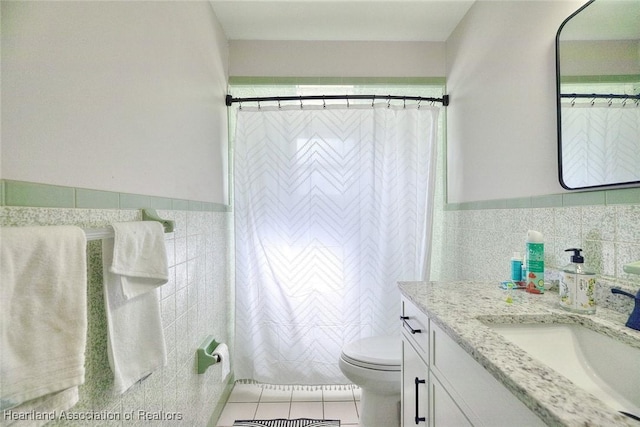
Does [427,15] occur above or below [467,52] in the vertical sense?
above

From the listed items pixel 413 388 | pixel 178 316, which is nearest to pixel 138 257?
pixel 178 316

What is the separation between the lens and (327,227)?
6.64ft

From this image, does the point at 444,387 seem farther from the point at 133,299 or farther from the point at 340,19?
the point at 340,19

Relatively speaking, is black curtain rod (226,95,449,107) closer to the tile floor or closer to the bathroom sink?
the bathroom sink

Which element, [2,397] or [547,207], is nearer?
[2,397]

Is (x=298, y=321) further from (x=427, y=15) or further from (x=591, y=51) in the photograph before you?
(x=427, y=15)

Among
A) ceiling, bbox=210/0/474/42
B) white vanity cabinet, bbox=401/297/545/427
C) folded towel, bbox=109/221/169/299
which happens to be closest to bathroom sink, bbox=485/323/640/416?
white vanity cabinet, bbox=401/297/545/427

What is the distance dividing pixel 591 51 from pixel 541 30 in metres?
0.30

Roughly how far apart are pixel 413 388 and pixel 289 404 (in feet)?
3.73

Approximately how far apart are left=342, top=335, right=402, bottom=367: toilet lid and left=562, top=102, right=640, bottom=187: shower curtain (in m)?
1.01

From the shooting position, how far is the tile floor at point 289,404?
73.4 inches

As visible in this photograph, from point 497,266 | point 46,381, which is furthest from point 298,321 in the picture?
point 46,381

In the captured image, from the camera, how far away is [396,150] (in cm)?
204

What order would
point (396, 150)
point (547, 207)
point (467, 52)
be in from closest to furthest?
point (547, 207) → point (467, 52) → point (396, 150)
